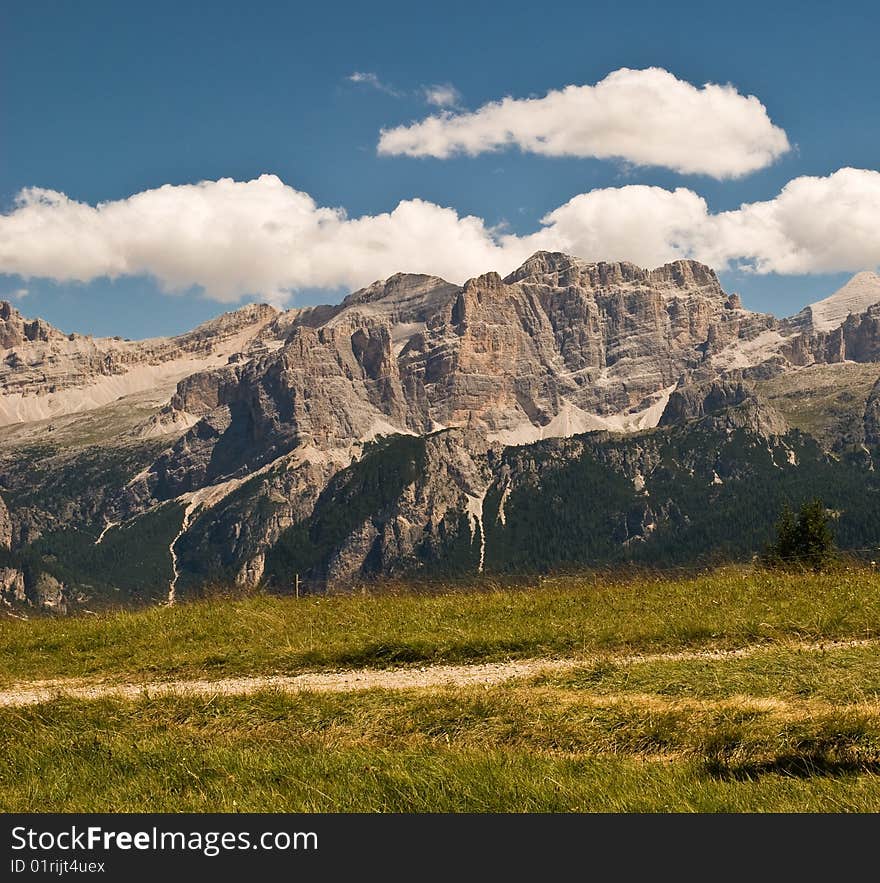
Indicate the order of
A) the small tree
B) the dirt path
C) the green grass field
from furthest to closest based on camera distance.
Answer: the small tree
the dirt path
the green grass field

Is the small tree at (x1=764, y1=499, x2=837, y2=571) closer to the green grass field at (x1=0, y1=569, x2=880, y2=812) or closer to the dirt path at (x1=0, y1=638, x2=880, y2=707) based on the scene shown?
the green grass field at (x1=0, y1=569, x2=880, y2=812)

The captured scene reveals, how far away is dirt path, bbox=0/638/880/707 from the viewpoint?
17391mm

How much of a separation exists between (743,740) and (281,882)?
6.96 meters

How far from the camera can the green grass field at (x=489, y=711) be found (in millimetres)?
10977

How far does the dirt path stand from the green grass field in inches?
10.8

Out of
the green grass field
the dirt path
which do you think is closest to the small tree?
the green grass field

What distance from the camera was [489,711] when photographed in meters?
14.4

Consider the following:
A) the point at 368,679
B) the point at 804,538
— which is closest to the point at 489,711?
the point at 368,679

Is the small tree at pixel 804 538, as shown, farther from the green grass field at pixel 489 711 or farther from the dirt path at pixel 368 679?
the dirt path at pixel 368 679

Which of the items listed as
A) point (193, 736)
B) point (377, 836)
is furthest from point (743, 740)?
point (193, 736)

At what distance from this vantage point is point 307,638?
2123 centimetres

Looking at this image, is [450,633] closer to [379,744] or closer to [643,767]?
[379,744]

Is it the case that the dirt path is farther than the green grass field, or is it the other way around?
the dirt path

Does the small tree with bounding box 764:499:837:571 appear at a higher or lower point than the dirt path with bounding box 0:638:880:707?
higher
